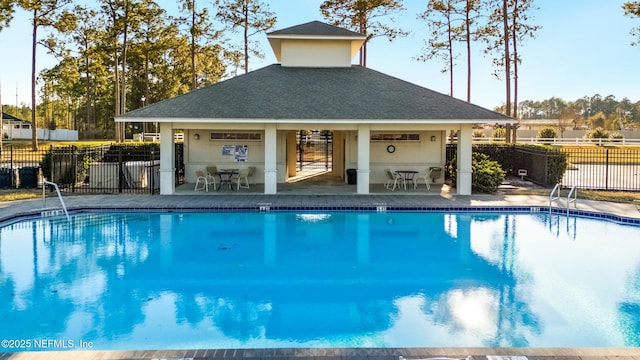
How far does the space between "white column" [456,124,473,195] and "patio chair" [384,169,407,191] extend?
7.06ft

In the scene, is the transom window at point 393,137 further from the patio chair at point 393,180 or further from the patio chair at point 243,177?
the patio chair at point 243,177

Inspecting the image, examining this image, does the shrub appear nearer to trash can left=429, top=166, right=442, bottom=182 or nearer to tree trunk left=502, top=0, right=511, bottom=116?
trash can left=429, top=166, right=442, bottom=182

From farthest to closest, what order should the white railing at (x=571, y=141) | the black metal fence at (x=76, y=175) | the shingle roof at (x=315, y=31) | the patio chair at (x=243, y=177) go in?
the white railing at (x=571, y=141)
the shingle roof at (x=315, y=31)
the patio chair at (x=243, y=177)
the black metal fence at (x=76, y=175)

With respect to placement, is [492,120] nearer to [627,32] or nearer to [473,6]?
[627,32]

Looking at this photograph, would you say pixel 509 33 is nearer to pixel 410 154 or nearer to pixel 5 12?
pixel 410 154

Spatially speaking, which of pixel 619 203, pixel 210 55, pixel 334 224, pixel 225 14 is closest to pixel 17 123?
pixel 210 55

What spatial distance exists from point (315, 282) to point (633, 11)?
20087 mm

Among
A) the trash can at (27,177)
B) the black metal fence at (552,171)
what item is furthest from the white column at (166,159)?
the black metal fence at (552,171)

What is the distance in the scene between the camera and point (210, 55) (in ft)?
123

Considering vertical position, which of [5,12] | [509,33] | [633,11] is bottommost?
[633,11]

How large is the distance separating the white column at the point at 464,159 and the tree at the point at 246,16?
20.1 m

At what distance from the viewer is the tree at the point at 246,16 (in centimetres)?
3241

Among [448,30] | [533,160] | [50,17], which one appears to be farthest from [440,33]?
[50,17]

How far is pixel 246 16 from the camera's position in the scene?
108ft
